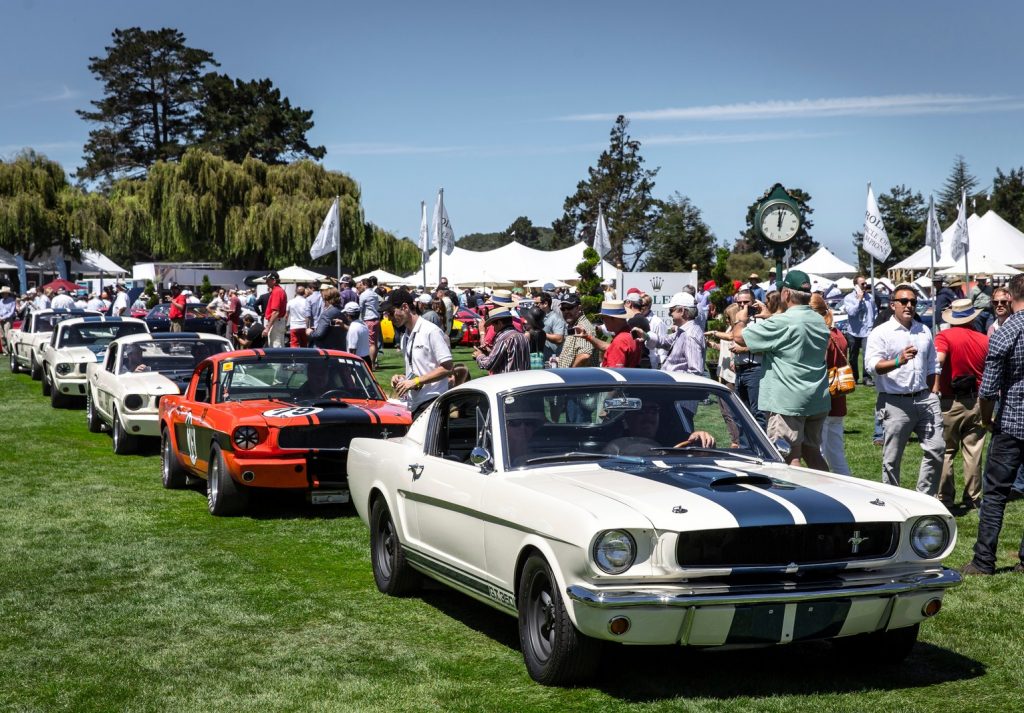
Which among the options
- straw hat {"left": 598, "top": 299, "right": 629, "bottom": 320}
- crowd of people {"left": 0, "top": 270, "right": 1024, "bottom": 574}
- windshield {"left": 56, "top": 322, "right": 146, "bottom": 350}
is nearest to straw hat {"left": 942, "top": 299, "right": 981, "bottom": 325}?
crowd of people {"left": 0, "top": 270, "right": 1024, "bottom": 574}

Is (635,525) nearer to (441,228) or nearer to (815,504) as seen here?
(815,504)

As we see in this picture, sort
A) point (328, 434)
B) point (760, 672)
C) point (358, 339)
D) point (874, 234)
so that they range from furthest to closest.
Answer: point (874, 234)
point (358, 339)
point (328, 434)
point (760, 672)

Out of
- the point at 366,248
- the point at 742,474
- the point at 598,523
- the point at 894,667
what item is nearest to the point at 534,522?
the point at 598,523

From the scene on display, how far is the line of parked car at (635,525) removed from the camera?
541cm

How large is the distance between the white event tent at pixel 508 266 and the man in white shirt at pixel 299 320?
29.2m

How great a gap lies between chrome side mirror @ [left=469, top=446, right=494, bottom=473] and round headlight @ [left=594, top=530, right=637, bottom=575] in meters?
1.28

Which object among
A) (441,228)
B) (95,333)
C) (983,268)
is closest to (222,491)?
(95,333)

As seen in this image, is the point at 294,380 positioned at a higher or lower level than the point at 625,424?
lower

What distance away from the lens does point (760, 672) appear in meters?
6.08

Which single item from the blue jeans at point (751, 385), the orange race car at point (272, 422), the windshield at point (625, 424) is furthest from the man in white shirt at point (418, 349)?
the windshield at point (625, 424)

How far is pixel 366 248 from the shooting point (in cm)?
6438

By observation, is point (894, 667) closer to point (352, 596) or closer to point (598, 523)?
point (598, 523)

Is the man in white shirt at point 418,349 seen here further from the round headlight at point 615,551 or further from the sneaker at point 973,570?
the round headlight at point 615,551

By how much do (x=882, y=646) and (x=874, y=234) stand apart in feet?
61.0
